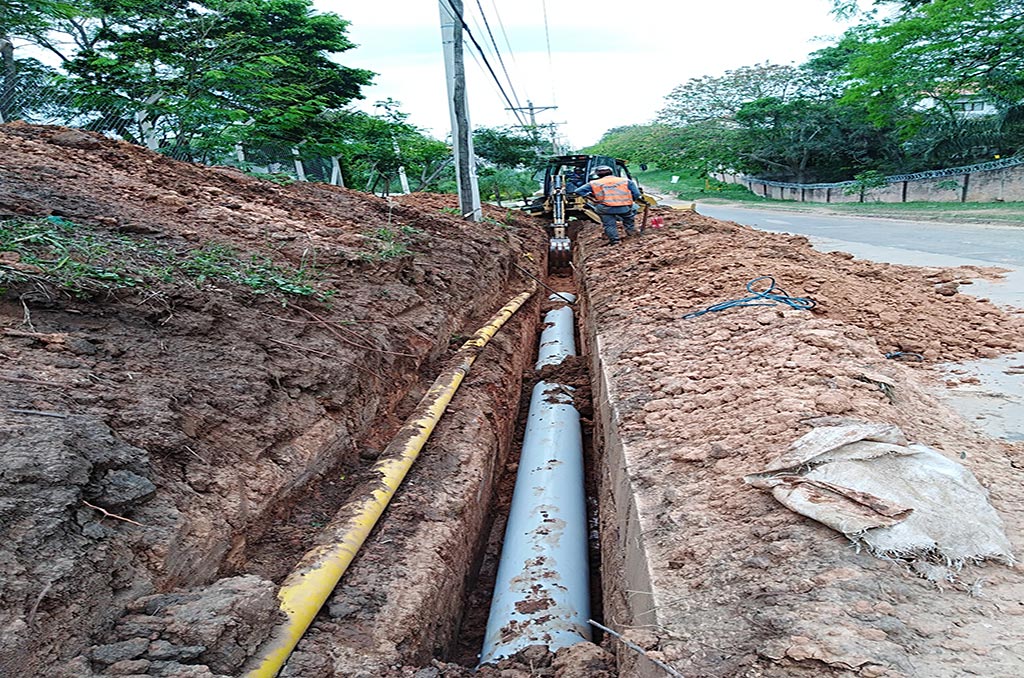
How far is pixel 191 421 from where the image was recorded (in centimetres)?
304

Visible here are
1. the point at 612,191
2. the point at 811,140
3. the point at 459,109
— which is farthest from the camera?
the point at 811,140

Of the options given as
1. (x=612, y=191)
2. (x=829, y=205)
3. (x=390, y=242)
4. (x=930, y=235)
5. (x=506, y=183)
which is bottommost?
(x=930, y=235)

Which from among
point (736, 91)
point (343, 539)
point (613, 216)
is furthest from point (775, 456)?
point (736, 91)

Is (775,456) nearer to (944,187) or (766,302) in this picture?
(766,302)

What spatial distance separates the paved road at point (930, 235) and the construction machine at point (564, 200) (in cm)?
470

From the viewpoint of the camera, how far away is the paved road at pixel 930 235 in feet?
30.9

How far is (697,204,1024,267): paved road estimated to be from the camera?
9.41 meters

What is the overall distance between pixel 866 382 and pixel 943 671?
2162mm

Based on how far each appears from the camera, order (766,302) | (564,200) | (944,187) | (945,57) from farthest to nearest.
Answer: (944,187) < (945,57) < (564,200) < (766,302)

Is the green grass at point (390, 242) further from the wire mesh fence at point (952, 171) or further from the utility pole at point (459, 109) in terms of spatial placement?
the wire mesh fence at point (952, 171)

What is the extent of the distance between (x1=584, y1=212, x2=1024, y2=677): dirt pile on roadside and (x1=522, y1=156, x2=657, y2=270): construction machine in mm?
5679

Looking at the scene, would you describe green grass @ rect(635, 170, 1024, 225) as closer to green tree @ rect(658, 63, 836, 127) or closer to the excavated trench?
green tree @ rect(658, 63, 836, 127)

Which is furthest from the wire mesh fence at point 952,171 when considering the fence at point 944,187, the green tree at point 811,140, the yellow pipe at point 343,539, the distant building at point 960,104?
the yellow pipe at point 343,539

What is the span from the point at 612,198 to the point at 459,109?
3.11 meters
